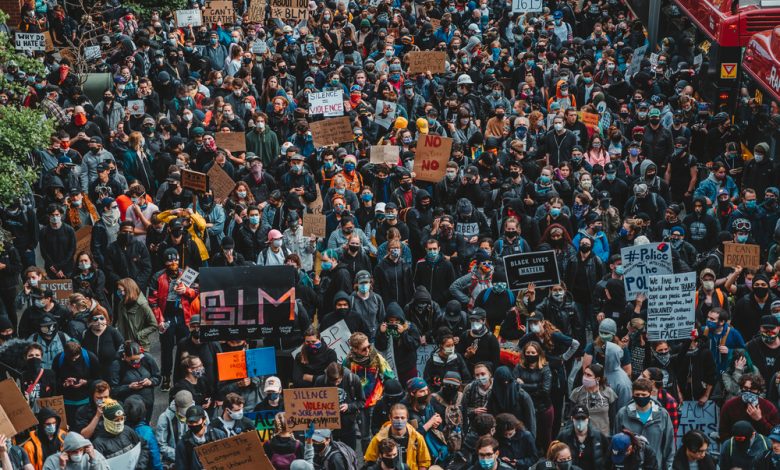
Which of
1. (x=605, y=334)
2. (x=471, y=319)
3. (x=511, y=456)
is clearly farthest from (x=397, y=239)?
(x=511, y=456)

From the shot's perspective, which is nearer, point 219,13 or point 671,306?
point 671,306

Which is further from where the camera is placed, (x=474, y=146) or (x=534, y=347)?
(x=474, y=146)

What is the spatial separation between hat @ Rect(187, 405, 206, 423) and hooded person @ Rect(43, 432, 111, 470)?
0.82m

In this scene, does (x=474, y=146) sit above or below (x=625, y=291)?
above

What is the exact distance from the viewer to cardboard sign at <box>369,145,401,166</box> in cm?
1898

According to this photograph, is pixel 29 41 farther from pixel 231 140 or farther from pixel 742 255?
pixel 742 255

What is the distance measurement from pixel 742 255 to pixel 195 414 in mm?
6790

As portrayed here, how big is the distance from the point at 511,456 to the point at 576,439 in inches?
23.0

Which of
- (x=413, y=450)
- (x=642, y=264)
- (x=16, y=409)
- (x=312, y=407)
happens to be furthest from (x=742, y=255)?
(x=16, y=409)

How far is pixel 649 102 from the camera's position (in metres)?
21.9

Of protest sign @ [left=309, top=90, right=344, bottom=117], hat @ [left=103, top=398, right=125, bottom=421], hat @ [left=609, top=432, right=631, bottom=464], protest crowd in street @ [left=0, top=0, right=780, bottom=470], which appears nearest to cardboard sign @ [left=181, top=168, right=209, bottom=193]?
protest crowd in street @ [left=0, top=0, right=780, bottom=470]

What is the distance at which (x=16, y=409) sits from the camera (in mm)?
12320

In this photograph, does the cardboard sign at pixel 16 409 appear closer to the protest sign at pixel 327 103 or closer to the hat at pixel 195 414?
the hat at pixel 195 414

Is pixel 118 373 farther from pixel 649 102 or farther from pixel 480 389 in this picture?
pixel 649 102
